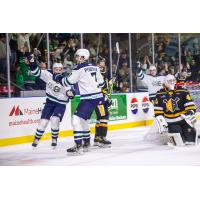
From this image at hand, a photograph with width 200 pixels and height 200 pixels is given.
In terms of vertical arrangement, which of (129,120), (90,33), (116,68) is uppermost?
(90,33)

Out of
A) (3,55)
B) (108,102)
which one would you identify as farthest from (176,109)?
(3,55)

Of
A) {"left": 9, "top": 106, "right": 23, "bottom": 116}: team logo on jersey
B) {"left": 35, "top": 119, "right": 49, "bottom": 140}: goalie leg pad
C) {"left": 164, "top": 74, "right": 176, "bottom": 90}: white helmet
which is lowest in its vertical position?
{"left": 35, "top": 119, "right": 49, "bottom": 140}: goalie leg pad

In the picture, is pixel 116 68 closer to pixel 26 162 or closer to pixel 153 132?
pixel 153 132

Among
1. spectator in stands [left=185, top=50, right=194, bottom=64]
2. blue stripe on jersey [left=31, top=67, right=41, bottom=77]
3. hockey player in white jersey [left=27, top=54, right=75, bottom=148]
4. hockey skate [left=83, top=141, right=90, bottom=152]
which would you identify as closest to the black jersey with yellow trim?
spectator in stands [left=185, top=50, right=194, bottom=64]

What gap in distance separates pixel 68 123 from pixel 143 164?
69 centimetres

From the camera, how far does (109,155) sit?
4398mm

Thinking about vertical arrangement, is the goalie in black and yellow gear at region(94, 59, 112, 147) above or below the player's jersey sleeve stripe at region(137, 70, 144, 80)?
below

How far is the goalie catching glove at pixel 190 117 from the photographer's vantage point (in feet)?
15.2

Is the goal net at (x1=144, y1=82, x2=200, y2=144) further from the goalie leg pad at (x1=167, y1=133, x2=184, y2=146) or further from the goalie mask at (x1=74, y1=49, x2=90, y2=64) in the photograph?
the goalie mask at (x1=74, y1=49, x2=90, y2=64)

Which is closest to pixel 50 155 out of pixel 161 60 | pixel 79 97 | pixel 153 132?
pixel 79 97

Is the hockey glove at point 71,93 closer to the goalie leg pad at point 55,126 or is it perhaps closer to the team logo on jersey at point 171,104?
the goalie leg pad at point 55,126

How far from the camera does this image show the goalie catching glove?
4624 mm

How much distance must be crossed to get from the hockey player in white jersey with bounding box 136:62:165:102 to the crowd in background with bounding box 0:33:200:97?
4cm

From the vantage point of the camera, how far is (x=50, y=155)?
441 cm
